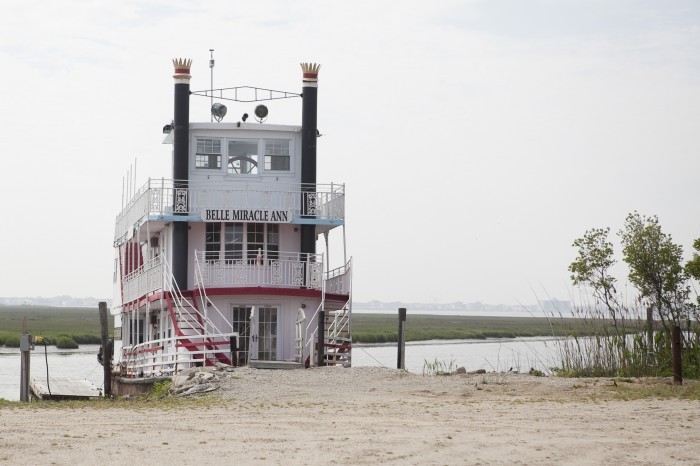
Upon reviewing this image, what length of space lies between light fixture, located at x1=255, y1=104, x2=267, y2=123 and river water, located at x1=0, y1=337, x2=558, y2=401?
10997 millimetres

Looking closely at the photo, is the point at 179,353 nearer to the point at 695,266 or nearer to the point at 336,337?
the point at 336,337

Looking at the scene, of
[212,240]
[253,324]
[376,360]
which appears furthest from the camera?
[376,360]

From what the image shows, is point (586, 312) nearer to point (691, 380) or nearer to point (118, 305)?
point (691, 380)

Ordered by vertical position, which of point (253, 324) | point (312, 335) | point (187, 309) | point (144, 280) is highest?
point (144, 280)

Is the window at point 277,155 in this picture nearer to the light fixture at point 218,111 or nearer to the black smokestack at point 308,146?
the black smokestack at point 308,146

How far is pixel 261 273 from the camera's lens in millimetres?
30328

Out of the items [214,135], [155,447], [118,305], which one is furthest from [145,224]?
[155,447]

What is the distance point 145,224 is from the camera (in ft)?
105

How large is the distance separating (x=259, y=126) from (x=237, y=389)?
11373 millimetres

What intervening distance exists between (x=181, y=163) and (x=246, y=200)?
2.11 m

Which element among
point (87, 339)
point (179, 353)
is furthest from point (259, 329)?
point (87, 339)

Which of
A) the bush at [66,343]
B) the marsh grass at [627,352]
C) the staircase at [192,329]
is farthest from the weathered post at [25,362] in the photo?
the bush at [66,343]

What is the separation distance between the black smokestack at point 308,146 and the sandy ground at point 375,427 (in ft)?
30.9

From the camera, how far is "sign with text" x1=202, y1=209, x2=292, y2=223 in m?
30.6
